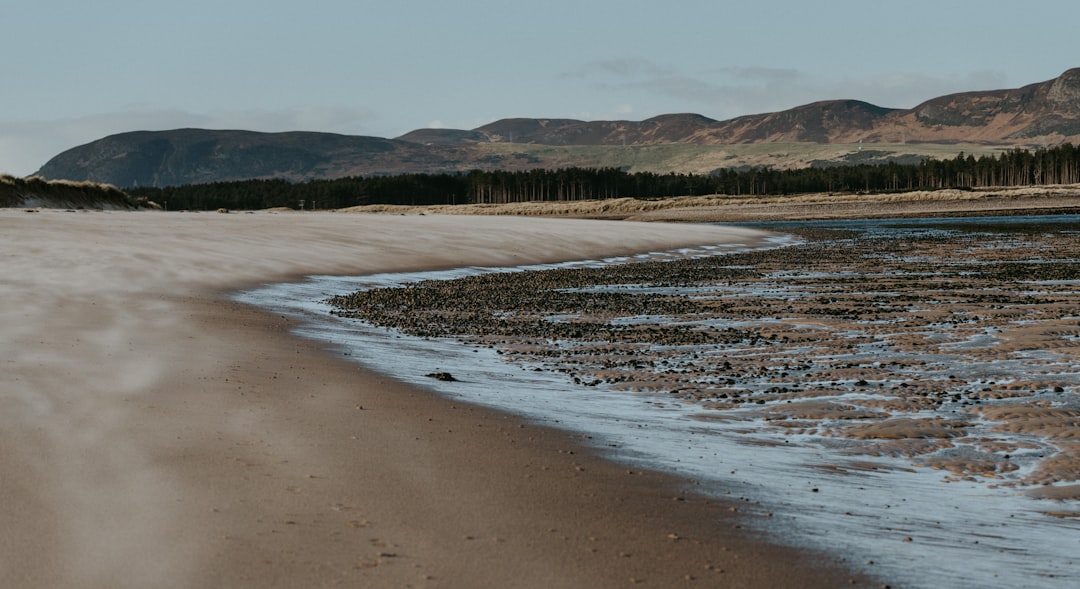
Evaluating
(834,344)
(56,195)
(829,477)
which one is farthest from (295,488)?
(56,195)

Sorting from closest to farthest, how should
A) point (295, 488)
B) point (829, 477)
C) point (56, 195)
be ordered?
point (295, 488)
point (829, 477)
point (56, 195)

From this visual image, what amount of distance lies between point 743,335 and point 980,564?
35.7 feet

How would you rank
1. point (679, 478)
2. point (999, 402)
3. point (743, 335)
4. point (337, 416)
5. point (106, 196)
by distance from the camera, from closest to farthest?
point (679, 478)
point (337, 416)
point (999, 402)
point (743, 335)
point (106, 196)

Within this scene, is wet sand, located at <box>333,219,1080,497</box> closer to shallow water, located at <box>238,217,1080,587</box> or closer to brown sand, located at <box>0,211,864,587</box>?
shallow water, located at <box>238,217,1080,587</box>

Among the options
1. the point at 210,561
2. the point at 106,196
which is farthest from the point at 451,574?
the point at 106,196

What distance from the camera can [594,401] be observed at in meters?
11.1

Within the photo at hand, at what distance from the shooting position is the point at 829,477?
788cm

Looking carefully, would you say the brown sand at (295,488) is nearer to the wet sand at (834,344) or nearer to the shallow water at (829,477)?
the shallow water at (829,477)

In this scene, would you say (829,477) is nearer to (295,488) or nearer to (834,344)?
(295,488)

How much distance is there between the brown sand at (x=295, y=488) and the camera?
5316 millimetres

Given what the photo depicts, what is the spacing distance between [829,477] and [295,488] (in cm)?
400

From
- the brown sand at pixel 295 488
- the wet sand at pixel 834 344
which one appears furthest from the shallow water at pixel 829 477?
the brown sand at pixel 295 488

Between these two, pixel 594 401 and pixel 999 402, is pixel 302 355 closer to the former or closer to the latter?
pixel 594 401

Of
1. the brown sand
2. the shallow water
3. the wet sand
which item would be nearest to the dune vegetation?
the wet sand
